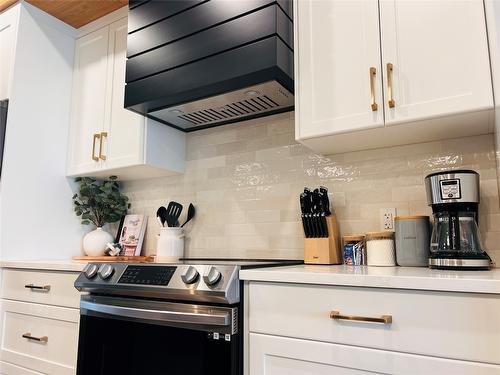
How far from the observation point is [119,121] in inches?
86.7

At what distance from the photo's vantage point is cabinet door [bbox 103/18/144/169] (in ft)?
6.89

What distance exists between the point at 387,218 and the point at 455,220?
0.34 meters

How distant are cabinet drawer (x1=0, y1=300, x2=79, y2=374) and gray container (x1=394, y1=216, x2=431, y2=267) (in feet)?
4.61

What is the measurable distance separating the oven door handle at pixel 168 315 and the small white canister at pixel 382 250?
0.68 metres

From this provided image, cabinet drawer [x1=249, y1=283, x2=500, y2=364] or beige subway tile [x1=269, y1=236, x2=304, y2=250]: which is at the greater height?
beige subway tile [x1=269, y1=236, x2=304, y2=250]

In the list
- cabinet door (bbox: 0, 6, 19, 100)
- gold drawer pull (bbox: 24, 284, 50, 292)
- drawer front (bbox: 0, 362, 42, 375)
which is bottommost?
drawer front (bbox: 0, 362, 42, 375)

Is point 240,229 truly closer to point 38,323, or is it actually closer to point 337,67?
point 337,67

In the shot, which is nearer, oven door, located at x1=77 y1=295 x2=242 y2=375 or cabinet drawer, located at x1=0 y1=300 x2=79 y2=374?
oven door, located at x1=77 y1=295 x2=242 y2=375

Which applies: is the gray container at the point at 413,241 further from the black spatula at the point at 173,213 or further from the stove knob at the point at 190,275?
Result: the black spatula at the point at 173,213

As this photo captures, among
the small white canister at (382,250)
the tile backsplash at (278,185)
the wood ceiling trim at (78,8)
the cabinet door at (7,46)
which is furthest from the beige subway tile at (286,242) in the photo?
the cabinet door at (7,46)

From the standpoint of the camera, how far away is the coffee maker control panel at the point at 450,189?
1.32 metres

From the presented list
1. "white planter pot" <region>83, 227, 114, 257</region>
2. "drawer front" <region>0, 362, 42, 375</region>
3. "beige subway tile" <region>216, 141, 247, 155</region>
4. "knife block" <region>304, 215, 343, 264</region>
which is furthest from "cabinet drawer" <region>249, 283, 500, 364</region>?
"white planter pot" <region>83, 227, 114, 257</region>

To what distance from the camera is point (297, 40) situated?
5.36 ft

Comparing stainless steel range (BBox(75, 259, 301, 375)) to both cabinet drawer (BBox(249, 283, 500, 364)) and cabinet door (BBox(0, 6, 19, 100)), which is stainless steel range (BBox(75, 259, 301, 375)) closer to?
cabinet drawer (BBox(249, 283, 500, 364))
